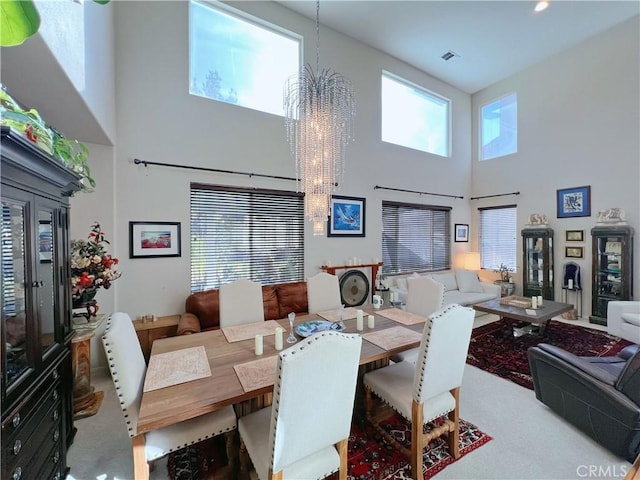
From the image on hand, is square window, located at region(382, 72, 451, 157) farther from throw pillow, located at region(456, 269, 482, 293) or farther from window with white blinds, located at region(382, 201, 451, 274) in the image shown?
throw pillow, located at region(456, 269, 482, 293)

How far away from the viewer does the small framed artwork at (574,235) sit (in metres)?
4.79

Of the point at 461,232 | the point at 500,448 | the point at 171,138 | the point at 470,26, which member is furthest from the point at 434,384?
the point at 461,232

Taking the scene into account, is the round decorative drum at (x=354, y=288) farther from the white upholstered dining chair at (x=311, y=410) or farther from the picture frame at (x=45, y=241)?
the picture frame at (x=45, y=241)

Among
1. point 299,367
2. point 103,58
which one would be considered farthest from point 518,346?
point 103,58

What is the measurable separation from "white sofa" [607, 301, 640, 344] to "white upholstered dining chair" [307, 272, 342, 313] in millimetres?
3828

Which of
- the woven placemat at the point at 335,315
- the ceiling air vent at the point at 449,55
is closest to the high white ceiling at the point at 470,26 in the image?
the ceiling air vent at the point at 449,55

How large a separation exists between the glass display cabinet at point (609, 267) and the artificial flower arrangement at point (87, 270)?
22.2ft

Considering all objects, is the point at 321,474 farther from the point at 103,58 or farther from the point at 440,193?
the point at 440,193

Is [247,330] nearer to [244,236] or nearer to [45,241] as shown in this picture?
[45,241]

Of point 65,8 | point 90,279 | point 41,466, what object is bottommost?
point 41,466

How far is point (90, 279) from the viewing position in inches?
87.0

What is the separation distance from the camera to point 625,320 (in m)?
3.56

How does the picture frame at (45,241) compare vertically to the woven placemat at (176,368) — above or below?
above

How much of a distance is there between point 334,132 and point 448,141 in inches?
172
